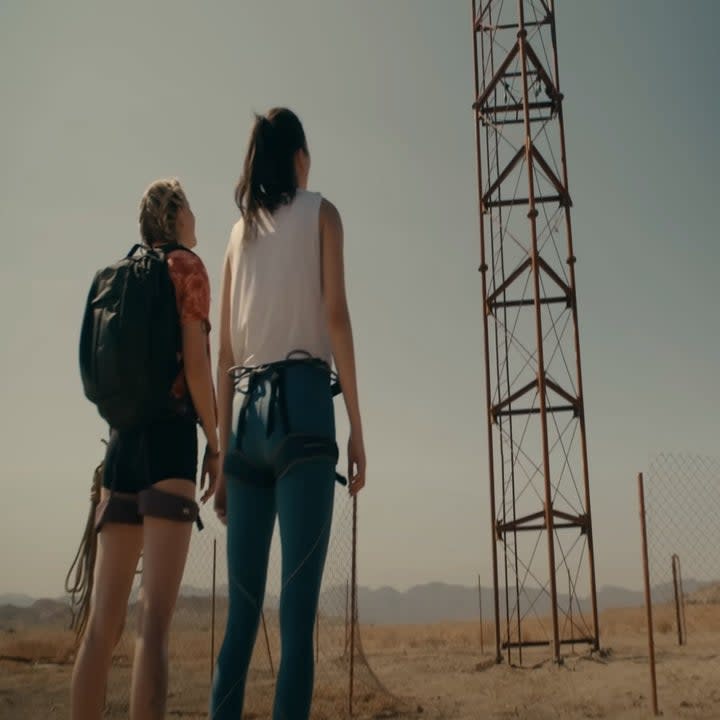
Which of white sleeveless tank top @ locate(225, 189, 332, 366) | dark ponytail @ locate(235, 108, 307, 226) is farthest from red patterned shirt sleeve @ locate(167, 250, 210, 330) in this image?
dark ponytail @ locate(235, 108, 307, 226)

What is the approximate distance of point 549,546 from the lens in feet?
40.6

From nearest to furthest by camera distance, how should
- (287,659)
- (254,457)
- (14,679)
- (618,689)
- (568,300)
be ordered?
(287,659), (254,457), (618,689), (14,679), (568,300)

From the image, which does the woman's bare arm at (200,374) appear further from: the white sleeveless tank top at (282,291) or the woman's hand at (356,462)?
→ the woman's hand at (356,462)

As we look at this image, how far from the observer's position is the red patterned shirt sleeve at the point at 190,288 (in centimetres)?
273

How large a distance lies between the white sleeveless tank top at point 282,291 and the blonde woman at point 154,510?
17cm

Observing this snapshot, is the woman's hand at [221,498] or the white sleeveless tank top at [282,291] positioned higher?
the white sleeveless tank top at [282,291]

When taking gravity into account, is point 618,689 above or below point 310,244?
below

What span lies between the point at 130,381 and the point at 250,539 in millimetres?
639

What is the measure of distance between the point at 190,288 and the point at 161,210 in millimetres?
400

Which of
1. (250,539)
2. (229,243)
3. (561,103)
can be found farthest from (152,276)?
(561,103)

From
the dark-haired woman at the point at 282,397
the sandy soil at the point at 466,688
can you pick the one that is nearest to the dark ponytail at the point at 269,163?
the dark-haired woman at the point at 282,397

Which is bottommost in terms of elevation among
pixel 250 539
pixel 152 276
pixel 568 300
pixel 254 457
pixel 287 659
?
pixel 287 659

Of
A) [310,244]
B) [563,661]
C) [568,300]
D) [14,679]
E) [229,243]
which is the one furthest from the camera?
[568,300]

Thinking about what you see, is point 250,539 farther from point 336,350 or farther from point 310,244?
point 310,244
